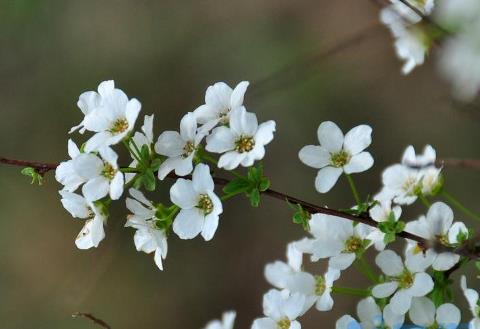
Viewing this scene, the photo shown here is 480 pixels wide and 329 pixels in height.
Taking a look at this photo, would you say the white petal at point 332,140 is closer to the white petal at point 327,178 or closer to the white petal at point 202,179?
the white petal at point 327,178

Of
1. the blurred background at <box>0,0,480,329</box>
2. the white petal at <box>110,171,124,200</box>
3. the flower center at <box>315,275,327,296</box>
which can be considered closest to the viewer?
the white petal at <box>110,171,124,200</box>

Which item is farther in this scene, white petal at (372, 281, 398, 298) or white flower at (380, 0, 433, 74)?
white flower at (380, 0, 433, 74)

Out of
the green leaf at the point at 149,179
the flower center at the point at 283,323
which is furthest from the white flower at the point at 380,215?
the green leaf at the point at 149,179

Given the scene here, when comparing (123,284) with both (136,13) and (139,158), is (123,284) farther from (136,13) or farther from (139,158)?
(139,158)

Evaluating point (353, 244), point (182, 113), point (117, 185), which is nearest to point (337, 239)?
point (353, 244)

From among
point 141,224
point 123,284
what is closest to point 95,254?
point 123,284

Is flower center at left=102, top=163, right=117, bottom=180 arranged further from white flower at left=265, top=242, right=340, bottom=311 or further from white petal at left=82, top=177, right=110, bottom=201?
white flower at left=265, top=242, right=340, bottom=311

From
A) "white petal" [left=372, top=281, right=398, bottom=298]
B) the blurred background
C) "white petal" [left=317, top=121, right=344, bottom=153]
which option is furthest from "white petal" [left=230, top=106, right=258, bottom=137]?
the blurred background
